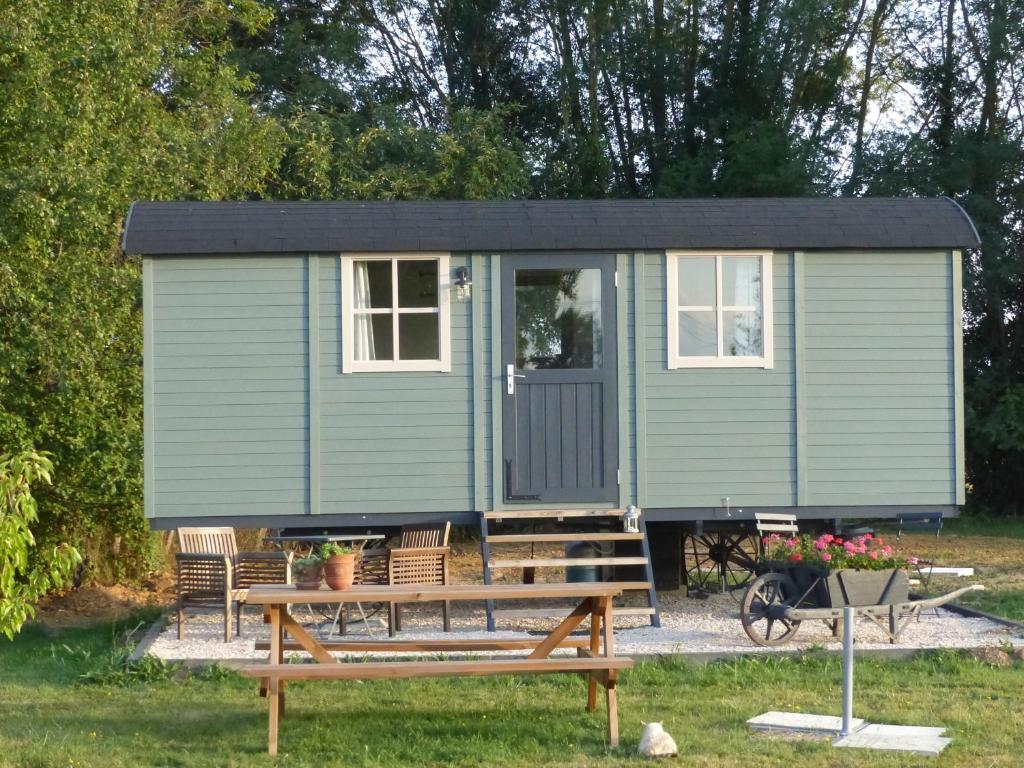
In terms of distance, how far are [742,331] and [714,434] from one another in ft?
2.63

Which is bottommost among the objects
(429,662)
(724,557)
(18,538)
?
(724,557)

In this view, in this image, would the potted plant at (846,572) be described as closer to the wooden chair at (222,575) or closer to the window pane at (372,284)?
the wooden chair at (222,575)

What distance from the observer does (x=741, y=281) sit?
32.2 ft

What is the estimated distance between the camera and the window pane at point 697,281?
9.80 m

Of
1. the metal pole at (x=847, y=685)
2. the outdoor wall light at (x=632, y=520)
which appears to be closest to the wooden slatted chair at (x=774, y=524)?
the outdoor wall light at (x=632, y=520)

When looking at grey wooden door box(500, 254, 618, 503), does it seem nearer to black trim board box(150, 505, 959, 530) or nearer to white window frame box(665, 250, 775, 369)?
black trim board box(150, 505, 959, 530)

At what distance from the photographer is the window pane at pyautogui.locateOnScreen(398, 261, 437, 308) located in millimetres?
9734

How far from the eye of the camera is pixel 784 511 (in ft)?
32.1

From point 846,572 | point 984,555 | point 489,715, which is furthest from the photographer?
point 984,555

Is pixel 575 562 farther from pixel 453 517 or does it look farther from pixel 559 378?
pixel 559 378

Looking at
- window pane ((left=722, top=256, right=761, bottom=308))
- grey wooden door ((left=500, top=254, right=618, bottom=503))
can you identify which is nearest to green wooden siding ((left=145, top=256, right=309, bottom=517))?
grey wooden door ((left=500, top=254, right=618, bottom=503))

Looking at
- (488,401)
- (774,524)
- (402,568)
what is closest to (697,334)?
(774,524)

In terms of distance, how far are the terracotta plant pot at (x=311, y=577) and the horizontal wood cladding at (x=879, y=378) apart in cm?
469

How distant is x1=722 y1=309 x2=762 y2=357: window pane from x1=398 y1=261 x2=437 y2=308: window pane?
Result: 218 centimetres
